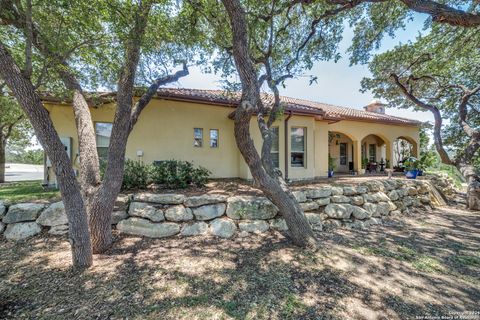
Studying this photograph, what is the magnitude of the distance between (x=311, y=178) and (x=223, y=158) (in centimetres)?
405

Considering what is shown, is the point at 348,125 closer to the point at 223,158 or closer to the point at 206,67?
the point at 223,158

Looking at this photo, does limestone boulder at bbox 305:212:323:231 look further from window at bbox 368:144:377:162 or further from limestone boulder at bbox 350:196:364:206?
window at bbox 368:144:377:162

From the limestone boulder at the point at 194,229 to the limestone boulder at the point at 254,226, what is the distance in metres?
0.87

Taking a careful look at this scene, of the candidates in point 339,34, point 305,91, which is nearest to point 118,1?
point 339,34

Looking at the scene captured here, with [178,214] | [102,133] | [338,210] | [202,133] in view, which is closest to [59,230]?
[178,214]

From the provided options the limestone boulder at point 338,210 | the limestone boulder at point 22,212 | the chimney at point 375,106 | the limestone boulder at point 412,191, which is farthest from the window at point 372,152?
the limestone boulder at point 22,212

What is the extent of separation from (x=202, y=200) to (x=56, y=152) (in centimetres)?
301

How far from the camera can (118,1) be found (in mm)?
4230

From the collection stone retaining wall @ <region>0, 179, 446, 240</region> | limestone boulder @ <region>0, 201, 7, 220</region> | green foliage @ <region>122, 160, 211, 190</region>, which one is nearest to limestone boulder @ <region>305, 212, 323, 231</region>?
stone retaining wall @ <region>0, 179, 446, 240</region>

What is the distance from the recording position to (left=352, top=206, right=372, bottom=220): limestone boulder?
20.1 ft

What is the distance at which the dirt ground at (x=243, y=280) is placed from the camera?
2643 millimetres

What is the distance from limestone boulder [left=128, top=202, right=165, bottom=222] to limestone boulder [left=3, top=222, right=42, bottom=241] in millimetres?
2083

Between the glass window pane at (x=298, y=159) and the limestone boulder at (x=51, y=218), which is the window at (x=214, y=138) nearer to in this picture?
the glass window pane at (x=298, y=159)

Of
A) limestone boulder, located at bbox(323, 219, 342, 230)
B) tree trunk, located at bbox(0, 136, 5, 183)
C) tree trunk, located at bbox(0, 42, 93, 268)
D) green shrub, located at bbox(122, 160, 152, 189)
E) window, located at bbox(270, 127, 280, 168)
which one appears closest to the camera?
tree trunk, located at bbox(0, 42, 93, 268)
